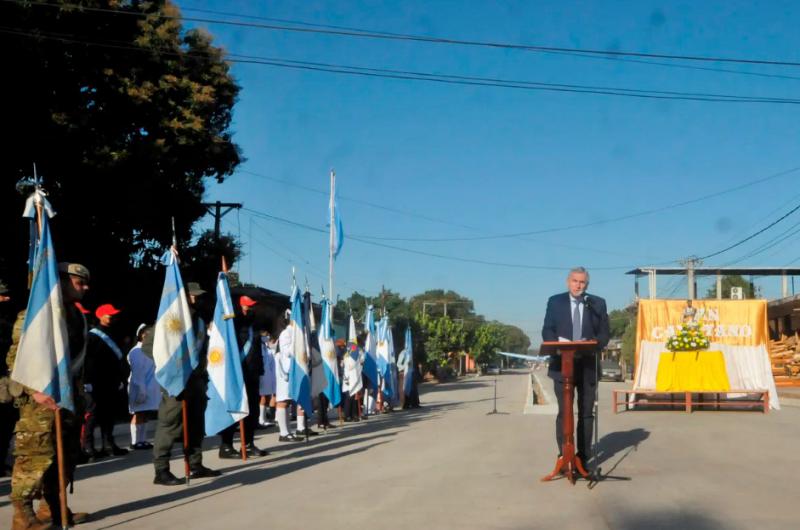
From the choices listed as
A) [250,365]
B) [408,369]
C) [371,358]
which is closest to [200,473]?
[250,365]

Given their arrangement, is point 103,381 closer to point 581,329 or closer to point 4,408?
point 4,408

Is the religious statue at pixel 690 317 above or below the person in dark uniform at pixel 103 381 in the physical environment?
above

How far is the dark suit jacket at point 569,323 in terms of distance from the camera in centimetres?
971

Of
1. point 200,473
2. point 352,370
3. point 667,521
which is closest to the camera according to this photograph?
point 667,521

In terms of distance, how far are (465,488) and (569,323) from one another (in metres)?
2.20

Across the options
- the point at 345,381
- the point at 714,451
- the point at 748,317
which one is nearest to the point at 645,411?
the point at 748,317

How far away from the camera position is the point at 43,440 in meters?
6.93

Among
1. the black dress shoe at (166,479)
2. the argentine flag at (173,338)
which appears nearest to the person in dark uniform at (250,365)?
the argentine flag at (173,338)

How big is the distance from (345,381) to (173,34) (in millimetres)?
11269

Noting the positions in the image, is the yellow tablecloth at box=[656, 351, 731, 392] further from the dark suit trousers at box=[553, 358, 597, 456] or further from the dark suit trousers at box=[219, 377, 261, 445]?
the dark suit trousers at box=[553, 358, 597, 456]

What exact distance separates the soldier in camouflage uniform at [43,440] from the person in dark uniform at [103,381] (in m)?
5.48

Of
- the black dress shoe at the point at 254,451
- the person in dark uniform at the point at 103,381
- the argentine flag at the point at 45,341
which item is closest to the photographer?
the argentine flag at the point at 45,341

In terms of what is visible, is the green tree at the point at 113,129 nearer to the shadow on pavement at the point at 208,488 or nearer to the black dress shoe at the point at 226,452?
the black dress shoe at the point at 226,452

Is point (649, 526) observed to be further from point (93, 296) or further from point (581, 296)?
point (93, 296)
